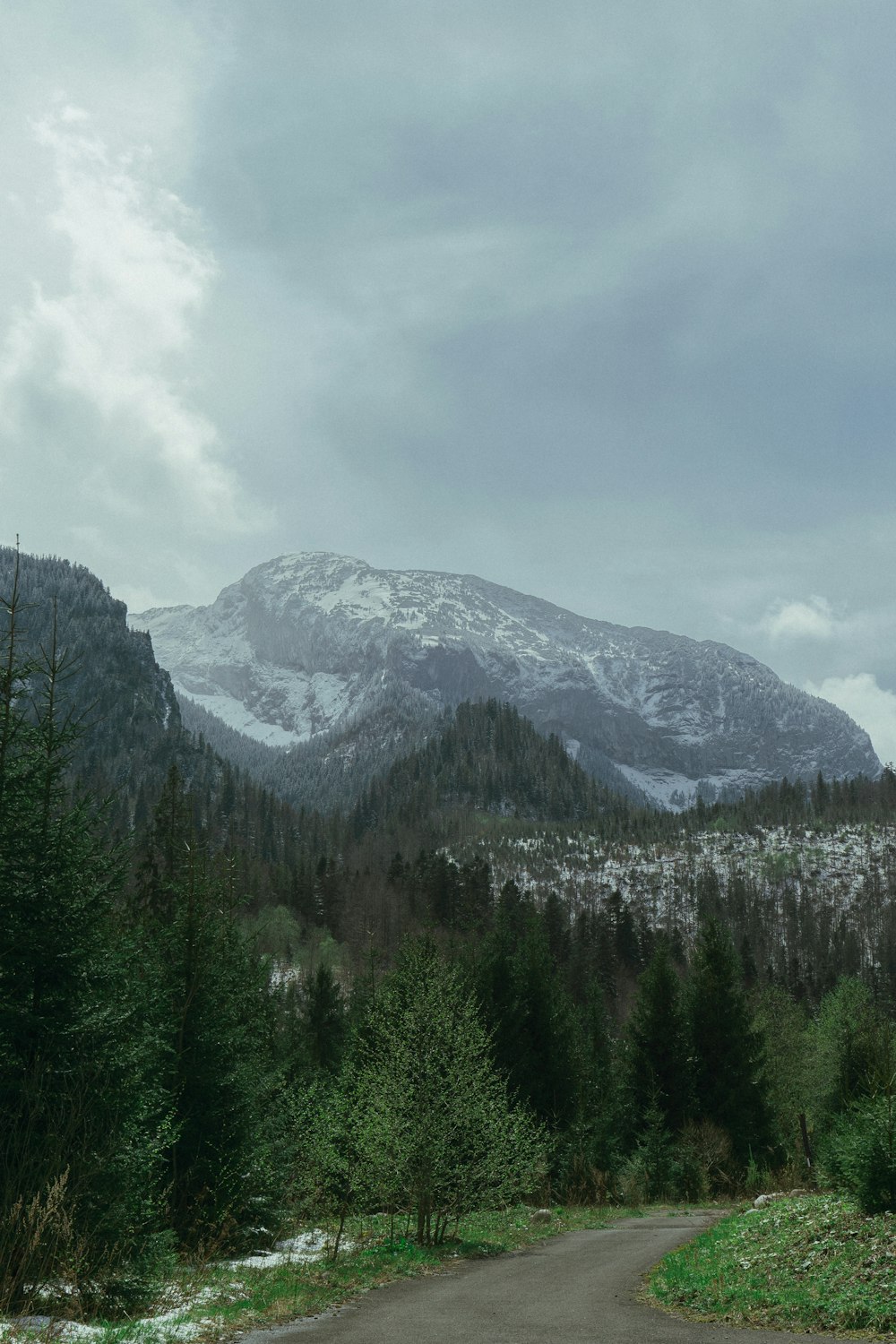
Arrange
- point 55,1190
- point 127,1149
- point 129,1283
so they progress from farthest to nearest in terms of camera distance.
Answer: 1. point 127,1149
2. point 129,1283
3. point 55,1190

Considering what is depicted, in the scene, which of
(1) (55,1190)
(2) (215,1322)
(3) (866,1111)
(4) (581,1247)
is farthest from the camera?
(4) (581,1247)

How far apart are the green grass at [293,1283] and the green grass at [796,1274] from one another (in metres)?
5.72

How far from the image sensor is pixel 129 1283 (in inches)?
546

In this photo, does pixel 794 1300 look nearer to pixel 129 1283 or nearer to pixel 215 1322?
pixel 215 1322

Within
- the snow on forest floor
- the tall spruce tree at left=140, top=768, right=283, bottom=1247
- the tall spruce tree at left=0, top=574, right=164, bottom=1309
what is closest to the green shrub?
the snow on forest floor

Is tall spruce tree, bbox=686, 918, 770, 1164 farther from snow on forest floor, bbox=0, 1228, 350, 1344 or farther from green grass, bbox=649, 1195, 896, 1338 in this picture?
snow on forest floor, bbox=0, 1228, 350, 1344

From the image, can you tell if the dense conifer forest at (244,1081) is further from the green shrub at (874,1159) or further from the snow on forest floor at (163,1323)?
the snow on forest floor at (163,1323)

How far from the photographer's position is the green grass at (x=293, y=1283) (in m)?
11.7

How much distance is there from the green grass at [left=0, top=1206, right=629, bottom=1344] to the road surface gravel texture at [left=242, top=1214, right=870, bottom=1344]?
1.78 ft

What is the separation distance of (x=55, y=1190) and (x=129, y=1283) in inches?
129

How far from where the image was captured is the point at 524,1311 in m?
14.9

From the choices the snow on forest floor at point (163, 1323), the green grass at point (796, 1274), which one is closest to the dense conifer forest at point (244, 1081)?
the snow on forest floor at point (163, 1323)

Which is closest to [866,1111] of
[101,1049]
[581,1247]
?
[581,1247]

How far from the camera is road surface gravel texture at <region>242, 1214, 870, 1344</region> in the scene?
41.1 feet
